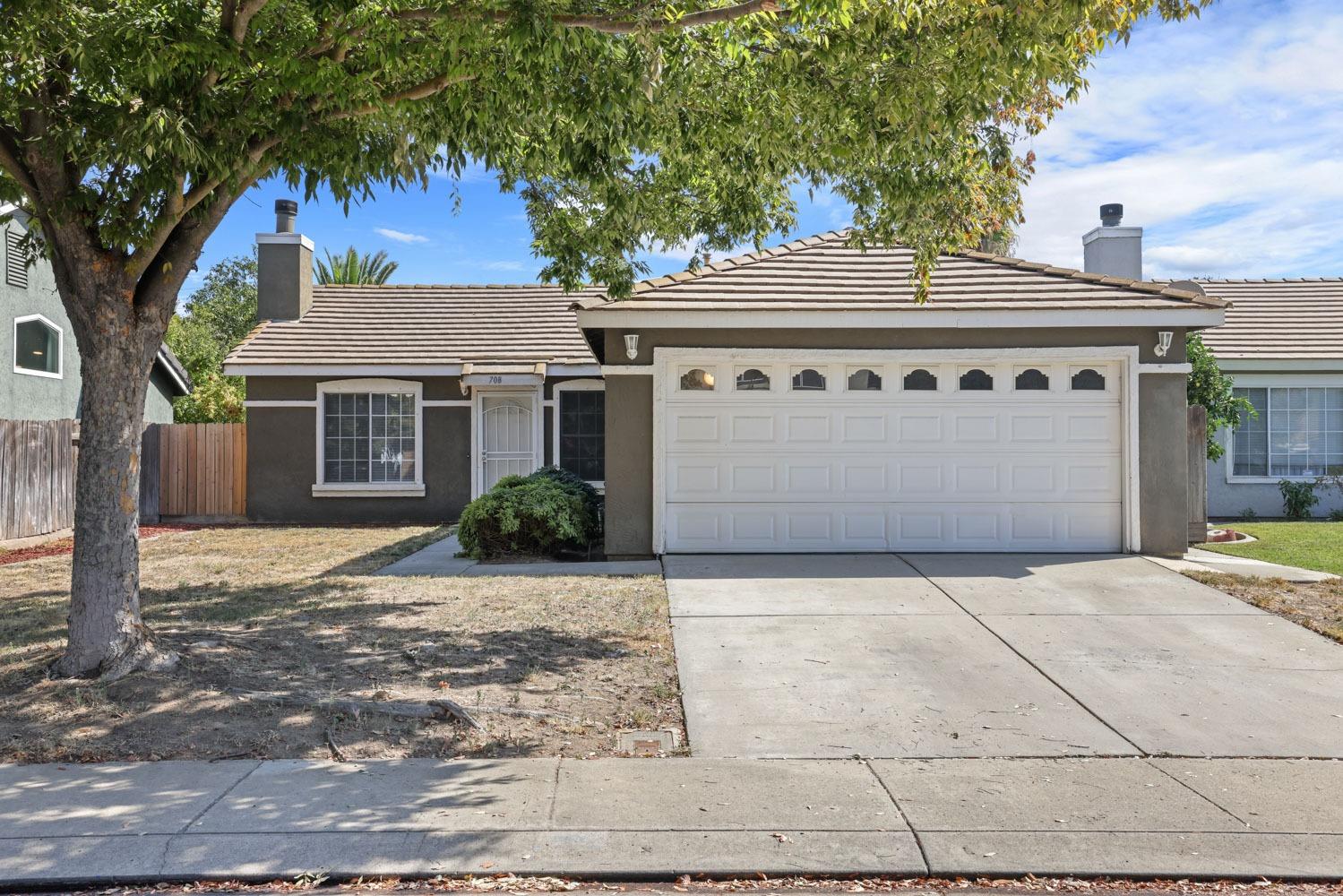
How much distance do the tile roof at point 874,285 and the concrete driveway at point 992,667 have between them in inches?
128

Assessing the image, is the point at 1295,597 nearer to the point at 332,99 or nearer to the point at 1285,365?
the point at 332,99

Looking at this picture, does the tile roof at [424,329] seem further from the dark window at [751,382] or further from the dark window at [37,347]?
the dark window at [751,382]

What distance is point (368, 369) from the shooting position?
60.3 feet

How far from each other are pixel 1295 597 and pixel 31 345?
20094mm

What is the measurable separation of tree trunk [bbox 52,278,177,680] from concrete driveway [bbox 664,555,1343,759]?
374cm

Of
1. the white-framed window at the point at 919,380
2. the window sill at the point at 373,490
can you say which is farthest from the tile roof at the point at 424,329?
the white-framed window at the point at 919,380

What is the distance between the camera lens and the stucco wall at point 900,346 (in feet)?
39.0

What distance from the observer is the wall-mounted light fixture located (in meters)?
11.8

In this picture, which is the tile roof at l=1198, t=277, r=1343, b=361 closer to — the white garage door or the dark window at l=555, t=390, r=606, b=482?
the white garage door

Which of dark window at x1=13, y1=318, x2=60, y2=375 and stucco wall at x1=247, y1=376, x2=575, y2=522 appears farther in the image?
stucco wall at x1=247, y1=376, x2=575, y2=522

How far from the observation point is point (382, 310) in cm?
2062

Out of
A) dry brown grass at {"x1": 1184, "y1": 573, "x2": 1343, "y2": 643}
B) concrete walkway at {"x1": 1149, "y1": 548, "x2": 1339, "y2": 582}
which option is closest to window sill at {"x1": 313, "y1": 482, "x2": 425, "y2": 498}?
concrete walkway at {"x1": 1149, "y1": 548, "x2": 1339, "y2": 582}

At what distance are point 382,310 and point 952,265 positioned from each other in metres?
12.2

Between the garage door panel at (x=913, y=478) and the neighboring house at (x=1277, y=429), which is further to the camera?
the neighboring house at (x=1277, y=429)
